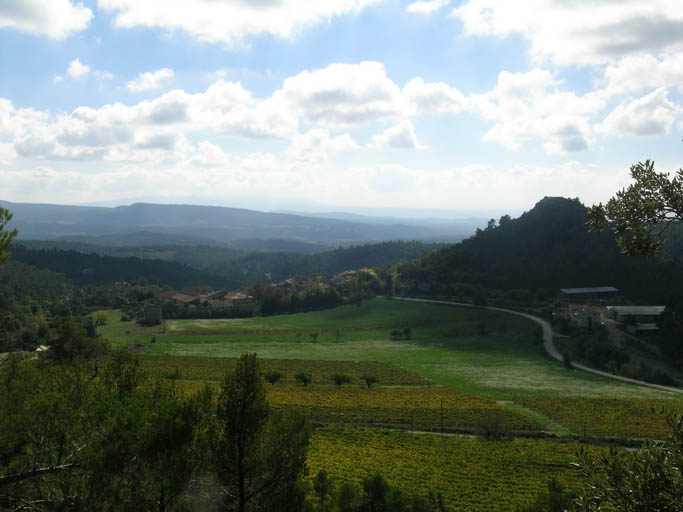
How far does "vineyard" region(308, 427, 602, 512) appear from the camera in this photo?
24095mm

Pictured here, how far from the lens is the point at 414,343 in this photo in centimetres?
7100

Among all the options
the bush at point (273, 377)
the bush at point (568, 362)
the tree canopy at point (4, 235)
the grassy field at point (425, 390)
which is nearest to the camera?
the tree canopy at point (4, 235)

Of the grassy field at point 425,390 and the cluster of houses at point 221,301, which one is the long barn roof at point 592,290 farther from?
the cluster of houses at point 221,301

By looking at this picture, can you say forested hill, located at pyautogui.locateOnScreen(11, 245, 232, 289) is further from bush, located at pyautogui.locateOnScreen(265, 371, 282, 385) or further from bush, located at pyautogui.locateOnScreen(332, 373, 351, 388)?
bush, located at pyautogui.locateOnScreen(332, 373, 351, 388)

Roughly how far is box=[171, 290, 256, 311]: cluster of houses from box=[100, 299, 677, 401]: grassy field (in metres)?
10.2

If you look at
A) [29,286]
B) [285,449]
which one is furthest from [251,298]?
[285,449]

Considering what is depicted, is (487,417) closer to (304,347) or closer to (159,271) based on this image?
(304,347)

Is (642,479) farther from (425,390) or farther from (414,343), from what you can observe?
(414,343)

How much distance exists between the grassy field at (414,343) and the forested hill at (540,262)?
614 inches

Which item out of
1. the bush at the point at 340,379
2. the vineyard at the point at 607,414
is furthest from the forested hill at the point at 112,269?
the vineyard at the point at 607,414

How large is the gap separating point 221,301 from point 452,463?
291ft

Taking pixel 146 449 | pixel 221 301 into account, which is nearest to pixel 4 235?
pixel 146 449

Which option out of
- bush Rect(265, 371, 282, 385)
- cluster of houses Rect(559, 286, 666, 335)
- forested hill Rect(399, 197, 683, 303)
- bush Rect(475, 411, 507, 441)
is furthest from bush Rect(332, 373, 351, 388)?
forested hill Rect(399, 197, 683, 303)

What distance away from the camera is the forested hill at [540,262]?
3762 inches
